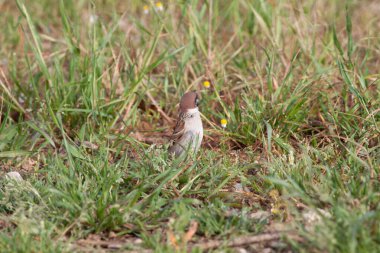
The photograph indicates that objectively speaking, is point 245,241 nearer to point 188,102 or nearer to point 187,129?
point 187,129

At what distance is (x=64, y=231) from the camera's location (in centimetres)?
423

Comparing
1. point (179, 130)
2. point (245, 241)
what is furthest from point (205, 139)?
point (245, 241)

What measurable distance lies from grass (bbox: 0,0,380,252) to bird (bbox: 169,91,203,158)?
0.68 feet

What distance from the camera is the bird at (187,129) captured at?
5.30 metres

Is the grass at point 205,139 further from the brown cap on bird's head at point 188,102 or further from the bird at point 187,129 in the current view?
the brown cap on bird's head at point 188,102

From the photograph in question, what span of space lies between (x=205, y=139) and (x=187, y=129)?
2.15ft

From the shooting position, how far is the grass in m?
4.21

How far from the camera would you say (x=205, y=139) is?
236 inches

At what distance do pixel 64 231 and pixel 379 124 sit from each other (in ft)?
8.25

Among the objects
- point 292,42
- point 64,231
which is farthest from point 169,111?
point 64,231

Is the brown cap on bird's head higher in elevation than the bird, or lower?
higher

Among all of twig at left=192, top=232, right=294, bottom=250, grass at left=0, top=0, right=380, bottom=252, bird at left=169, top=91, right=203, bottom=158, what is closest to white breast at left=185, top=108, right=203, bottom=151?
bird at left=169, top=91, right=203, bottom=158

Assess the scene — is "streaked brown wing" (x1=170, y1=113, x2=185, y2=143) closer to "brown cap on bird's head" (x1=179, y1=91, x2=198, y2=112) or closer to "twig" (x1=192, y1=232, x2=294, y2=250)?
"brown cap on bird's head" (x1=179, y1=91, x2=198, y2=112)

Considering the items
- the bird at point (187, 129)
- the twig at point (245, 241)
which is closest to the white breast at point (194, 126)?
the bird at point (187, 129)
